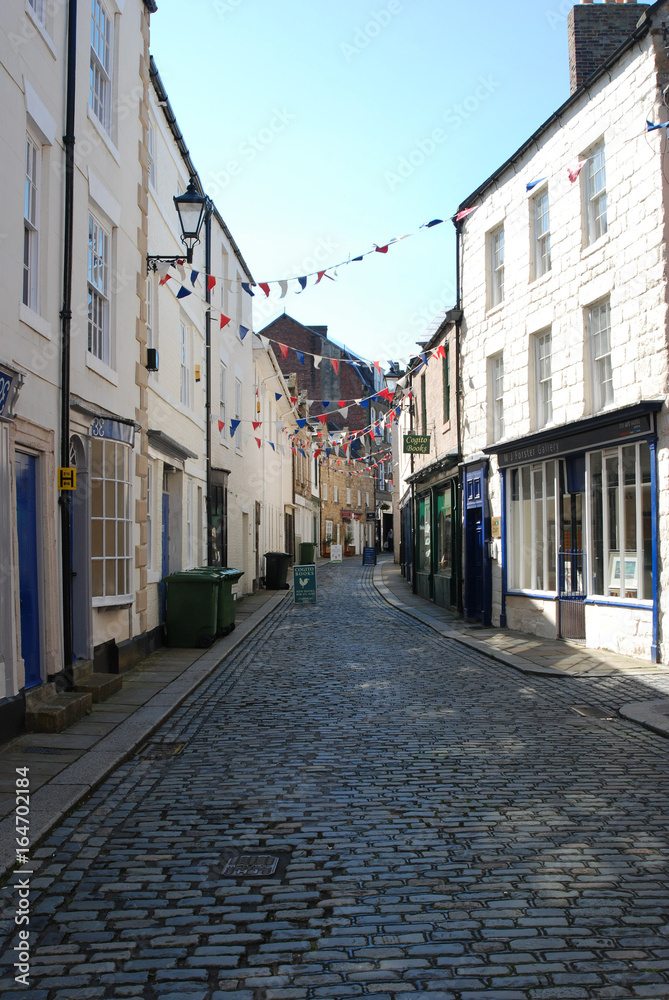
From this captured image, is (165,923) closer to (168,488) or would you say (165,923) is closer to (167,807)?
(167,807)

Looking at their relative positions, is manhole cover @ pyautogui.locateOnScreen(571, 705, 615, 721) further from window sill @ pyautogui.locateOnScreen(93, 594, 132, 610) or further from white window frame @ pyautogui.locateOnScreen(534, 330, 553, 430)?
white window frame @ pyautogui.locateOnScreen(534, 330, 553, 430)

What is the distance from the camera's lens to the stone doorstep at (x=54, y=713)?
7.18 m

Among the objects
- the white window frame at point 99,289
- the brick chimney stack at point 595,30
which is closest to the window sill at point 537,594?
the white window frame at point 99,289

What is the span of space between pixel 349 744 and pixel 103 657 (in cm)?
419

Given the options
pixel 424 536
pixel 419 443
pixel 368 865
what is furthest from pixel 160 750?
pixel 424 536

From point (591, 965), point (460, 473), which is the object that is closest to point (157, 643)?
point (460, 473)

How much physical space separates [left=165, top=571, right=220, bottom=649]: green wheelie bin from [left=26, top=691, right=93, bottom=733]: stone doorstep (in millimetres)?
5432

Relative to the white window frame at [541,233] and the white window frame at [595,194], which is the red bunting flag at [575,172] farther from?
the white window frame at [541,233]

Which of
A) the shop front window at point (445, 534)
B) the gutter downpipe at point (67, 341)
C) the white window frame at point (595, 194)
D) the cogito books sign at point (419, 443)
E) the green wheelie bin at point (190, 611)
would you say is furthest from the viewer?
the cogito books sign at point (419, 443)

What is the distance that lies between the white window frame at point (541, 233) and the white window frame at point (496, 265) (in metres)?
1.37

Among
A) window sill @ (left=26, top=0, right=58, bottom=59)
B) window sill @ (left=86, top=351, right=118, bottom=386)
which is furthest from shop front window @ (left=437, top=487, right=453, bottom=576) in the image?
window sill @ (left=26, top=0, right=58, bottom=59)

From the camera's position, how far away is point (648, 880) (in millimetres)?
4121

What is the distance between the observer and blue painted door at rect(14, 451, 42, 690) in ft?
24.9

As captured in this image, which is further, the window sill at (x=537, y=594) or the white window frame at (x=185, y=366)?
the white window frame at (x=185, y=366)
